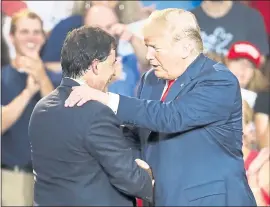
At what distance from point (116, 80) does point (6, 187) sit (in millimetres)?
943

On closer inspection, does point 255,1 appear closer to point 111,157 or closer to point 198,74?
point 198,74

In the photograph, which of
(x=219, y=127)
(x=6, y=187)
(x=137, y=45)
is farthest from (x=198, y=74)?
(x=6, y=187)

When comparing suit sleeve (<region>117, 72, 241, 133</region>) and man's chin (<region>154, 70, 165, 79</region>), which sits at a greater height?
man's chin (<region>154, 70, 165, 79</region>)

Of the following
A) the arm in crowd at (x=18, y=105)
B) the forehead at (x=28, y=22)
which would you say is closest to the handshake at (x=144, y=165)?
the arm in crowd at (x=18, y=105)

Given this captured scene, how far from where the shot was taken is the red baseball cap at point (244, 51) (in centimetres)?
345

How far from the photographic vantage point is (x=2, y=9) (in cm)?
344

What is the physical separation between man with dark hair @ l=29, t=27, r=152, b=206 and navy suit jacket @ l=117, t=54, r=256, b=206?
0.12m

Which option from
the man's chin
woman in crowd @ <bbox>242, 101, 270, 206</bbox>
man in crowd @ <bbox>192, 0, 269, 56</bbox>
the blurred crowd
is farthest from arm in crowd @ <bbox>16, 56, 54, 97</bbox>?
the man's chin

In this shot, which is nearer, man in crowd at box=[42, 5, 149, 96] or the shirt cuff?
the shirt cuff

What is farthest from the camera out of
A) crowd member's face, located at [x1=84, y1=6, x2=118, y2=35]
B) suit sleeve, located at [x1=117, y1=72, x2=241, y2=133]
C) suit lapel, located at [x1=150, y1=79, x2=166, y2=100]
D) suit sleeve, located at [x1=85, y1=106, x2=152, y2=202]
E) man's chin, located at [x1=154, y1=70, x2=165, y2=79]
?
crowd member's face, located at [x1=84, y1=6, x2=118, y2=35]

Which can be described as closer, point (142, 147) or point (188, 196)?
point (188, 196)

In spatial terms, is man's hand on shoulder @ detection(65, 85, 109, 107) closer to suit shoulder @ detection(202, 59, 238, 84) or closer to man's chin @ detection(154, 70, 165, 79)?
man's chin @ detection(154, 70, 165, 79)

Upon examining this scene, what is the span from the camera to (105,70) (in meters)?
1.85

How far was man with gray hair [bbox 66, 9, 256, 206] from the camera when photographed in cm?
190
